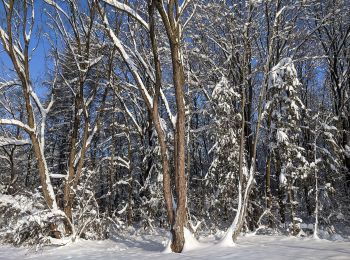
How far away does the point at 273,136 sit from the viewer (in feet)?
43.6

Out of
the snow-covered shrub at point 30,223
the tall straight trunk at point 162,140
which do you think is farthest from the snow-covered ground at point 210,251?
the tall straight trunk at point 162,140

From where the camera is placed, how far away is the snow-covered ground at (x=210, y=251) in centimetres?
603

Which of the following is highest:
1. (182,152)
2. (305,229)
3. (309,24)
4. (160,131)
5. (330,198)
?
(309,24)

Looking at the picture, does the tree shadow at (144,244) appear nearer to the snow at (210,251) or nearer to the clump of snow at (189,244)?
the snow at (210,251)

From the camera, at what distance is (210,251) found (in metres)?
7.09

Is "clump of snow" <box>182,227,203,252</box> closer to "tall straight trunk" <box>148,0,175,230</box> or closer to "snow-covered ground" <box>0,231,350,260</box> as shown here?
"snow-covered ground" <box>0,231,350,260</box>

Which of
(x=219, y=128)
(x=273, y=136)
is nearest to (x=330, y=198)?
(x=273, y=136)

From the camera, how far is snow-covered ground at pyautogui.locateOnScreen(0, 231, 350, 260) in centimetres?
603

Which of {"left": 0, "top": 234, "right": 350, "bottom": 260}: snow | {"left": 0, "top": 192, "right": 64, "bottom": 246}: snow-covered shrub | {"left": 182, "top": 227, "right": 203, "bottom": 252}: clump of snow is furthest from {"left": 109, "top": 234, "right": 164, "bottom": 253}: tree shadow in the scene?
{"left": 0, "top": 192, "right": 64, "bottom": 246}: snow-covered shrub

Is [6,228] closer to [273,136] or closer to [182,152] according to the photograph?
[182,152]

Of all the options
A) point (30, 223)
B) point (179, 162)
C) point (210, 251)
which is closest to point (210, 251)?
point (210, 251)

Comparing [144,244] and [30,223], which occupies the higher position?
[30,223]

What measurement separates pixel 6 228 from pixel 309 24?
1483 centimetres

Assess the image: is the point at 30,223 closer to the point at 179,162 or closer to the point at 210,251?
the point at 179,162
